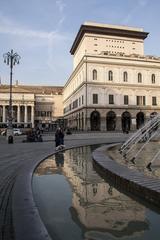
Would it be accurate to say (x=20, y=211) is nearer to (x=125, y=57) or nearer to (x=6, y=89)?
(x=125, y=57)

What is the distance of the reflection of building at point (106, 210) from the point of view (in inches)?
190

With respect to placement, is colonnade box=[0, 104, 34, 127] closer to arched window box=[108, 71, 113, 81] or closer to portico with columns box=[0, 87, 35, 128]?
portico with columns box=[0, 87, 35, 128]

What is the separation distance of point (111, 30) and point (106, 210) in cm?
7516

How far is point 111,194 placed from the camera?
7.11 meters

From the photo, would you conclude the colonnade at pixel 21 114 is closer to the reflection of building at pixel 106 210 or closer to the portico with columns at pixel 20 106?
the portico with columns at pixel 20 106

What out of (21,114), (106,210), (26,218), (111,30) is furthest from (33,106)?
(26,218)

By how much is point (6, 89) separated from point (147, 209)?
113 meters

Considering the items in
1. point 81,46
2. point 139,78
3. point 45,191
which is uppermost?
point 81,46

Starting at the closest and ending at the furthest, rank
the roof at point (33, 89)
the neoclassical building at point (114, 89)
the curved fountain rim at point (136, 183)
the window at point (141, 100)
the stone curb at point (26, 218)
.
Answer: the stone curb at point (26, 218), the curved fountain rim at point (136, 183), the neoclassical building at point (114, 89), the window at point (141, 100), the roof at point (33, 89)

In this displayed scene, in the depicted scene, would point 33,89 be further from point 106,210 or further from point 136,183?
point 106,210

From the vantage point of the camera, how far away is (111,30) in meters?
Result: 77.2

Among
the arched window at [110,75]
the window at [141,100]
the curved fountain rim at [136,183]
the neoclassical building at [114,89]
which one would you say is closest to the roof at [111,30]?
the neoclassical building at [114,89]

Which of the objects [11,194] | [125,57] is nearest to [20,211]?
[11,194]

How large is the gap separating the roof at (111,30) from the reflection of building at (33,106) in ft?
126
